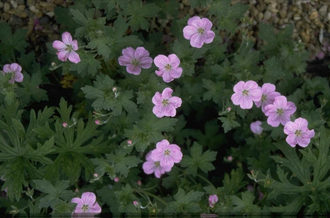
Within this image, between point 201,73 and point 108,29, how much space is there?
1074 millimetres

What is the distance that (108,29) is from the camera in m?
2.93

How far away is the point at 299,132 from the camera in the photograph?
289 centimetres

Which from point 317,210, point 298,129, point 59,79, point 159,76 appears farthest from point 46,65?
point 317,210

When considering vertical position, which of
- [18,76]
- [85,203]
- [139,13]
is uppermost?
[139,13]

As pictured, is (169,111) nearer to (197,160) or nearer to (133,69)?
(133,69)

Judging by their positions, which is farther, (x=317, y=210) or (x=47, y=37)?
(x=47, y=37)

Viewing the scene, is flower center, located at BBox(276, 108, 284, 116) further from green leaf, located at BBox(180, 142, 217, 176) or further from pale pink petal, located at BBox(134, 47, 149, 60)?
pale pink petal, located at BBox(134, 47, 149, 60)

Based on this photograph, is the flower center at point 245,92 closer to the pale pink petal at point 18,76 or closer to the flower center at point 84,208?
the flower center at point 84,208

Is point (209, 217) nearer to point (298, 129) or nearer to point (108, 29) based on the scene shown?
point (298, 129)

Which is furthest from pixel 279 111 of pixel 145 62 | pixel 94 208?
pixel 94 208

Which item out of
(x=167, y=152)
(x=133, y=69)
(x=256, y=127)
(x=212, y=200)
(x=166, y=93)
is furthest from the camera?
(x=256, y=127)

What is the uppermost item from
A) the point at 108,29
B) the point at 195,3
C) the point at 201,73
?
the point at 195,3

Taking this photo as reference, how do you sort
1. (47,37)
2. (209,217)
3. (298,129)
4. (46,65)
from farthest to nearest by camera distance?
(47,37) < (46,65) < (209,217) < (298,129)

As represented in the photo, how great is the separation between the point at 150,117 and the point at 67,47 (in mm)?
741
